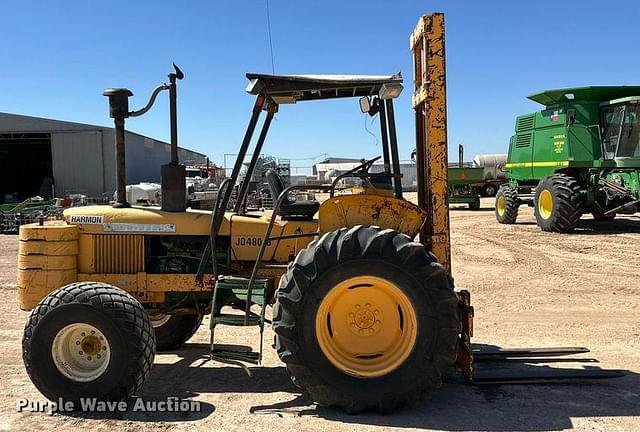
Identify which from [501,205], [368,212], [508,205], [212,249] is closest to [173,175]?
[212,249]

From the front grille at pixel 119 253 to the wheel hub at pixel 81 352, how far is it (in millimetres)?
894

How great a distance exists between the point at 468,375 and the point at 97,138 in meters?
30.0

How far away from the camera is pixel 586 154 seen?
625 inches

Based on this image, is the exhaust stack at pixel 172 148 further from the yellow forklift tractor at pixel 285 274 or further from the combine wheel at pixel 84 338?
the combine wheel at pixel 84 338

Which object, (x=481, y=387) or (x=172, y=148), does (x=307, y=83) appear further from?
(x=481, y=387)

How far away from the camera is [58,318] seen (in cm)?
446

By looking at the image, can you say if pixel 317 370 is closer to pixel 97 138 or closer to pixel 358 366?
pixel 358 366

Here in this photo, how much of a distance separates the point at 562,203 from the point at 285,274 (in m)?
12.3

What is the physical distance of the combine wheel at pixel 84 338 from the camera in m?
4.41

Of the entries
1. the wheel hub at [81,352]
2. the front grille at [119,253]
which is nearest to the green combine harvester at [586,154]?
the front grille at [119,253]

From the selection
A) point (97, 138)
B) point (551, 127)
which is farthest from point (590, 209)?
point (97, 138)

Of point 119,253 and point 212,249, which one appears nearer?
point 212,249

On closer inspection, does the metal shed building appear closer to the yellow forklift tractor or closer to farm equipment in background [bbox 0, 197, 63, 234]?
farm equipment in background [bbox 0, 197, 63, 234]

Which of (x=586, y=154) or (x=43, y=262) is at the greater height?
(x=586, y=154)
